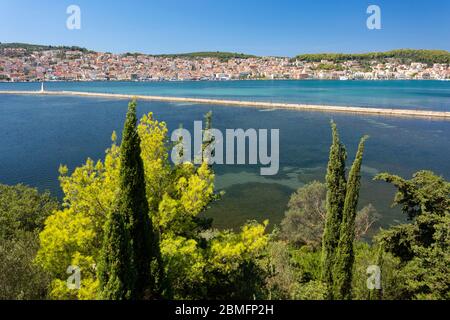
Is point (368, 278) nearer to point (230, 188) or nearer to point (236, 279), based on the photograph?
point (236, 279)

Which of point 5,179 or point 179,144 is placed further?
point 5,179

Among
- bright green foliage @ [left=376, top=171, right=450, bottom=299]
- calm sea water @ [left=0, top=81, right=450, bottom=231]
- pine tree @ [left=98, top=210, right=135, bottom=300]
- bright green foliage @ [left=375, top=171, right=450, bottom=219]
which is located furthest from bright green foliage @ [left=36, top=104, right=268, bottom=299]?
calm sea water @ [left=0, top=81, right=450, bottom=231]

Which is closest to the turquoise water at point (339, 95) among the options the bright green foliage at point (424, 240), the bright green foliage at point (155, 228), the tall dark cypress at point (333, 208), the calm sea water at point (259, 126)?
the calm sea water at point (259, 126)

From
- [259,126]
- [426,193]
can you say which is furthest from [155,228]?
[259,126]

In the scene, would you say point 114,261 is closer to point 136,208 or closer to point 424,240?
point 136,208

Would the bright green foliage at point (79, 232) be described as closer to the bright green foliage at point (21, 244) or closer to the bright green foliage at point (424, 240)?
the bright green foliage at point (21, 244)
